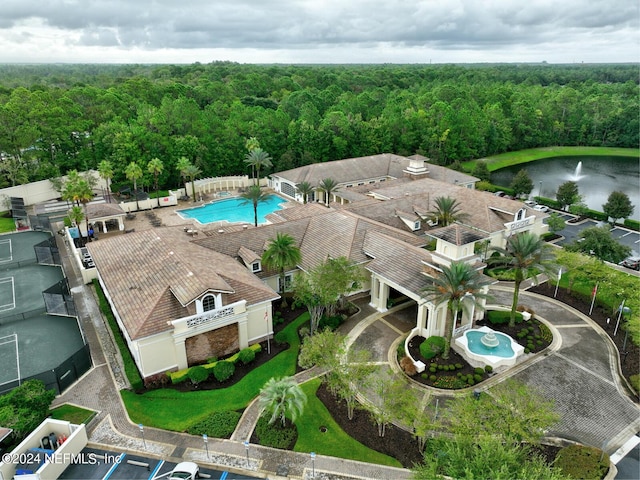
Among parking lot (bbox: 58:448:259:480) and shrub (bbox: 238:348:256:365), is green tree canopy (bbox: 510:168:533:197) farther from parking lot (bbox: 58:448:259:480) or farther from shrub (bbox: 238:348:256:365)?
parking lot (bbox: 58:448:259:480)

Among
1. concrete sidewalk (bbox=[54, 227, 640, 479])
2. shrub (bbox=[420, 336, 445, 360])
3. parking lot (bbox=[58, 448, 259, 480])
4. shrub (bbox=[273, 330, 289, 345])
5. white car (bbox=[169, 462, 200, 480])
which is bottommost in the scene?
parking lot (bbox=[58, 448, 259, 480])

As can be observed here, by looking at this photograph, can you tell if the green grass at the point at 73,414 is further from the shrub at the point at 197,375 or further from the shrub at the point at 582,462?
the shrub at the point at 582,462

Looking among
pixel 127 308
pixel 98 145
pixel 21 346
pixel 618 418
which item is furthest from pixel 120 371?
pixel 98 145

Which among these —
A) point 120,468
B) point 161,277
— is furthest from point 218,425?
point 161,277

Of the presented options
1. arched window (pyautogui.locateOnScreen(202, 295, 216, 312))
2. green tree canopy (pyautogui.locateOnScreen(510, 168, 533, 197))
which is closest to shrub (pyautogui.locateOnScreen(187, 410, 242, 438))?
arched window (pyautogui.locateOnScreen(202, 295, 216, 312))

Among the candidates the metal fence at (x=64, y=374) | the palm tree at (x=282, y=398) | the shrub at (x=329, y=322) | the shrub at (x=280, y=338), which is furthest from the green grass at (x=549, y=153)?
the metal fence at (x=64, y=374)

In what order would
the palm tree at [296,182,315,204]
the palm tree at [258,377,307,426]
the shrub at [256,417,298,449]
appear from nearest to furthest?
1. the palm tree at [258,377,307,426]
2. the shrub at [256,417,298,449]
3. the palm tree at [296,182,315,204]

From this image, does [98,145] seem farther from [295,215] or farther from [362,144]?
[362,144]
